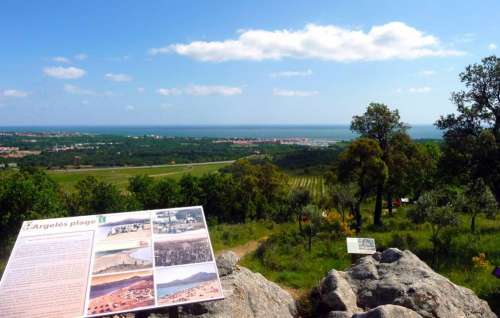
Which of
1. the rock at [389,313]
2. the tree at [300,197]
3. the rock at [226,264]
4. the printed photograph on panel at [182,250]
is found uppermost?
the printed photograph on panel at [182,250]

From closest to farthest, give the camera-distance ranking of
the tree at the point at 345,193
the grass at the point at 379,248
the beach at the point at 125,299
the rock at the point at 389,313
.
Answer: the beach at the point at 125,299 < the rock at the point at 389,313 < the grass at the point at 379,248 < the tree at the point at 345,193

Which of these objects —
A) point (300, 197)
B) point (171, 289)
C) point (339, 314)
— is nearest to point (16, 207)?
point (300, 197)

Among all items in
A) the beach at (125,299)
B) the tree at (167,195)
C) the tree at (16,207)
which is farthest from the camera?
the tree at (167,195)

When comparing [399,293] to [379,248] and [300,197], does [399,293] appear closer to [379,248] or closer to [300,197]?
[379,248]

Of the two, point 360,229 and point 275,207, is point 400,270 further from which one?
point 275,207

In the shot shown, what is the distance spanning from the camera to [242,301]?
848cm

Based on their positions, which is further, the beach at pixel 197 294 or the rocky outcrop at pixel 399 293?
the rocky outcrop at pixel 399 293

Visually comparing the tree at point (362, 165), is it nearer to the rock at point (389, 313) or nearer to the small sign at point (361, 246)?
the small sign at point (361, 246)

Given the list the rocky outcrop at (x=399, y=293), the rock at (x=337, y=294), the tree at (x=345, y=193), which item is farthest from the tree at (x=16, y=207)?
the rocky outcrop at (x=399, y=293)

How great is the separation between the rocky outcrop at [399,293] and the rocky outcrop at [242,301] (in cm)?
109

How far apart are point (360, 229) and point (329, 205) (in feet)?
21.4

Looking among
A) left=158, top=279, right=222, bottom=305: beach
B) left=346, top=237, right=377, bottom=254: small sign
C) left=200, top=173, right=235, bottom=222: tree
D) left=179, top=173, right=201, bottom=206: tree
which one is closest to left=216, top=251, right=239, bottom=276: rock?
left=158, top=279, right=222, bottom=305: beach

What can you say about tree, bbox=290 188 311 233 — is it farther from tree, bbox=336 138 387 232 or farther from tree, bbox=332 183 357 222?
tree, bbox=336 138 387 232

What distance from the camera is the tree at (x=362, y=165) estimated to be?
2256cm
